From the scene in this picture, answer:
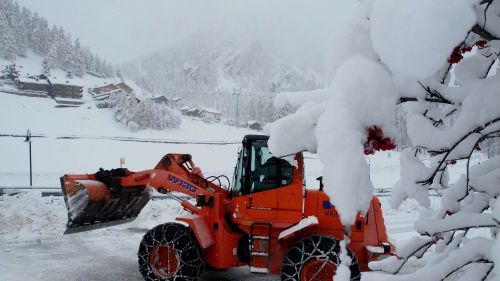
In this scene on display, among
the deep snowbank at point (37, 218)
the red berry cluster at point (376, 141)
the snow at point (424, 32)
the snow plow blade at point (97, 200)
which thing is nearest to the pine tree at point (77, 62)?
the deep snowbank at point (37, 218)

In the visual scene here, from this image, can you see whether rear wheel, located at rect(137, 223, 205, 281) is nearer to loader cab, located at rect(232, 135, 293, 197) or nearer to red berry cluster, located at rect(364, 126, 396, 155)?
loader cab, located at rect(232, 135, 293, 197)

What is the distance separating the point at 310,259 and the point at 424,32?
5279 millimetres

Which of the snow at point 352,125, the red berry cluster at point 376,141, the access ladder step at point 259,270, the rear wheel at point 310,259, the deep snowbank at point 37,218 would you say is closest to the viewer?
the snow at point 352,125

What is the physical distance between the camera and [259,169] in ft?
23.1

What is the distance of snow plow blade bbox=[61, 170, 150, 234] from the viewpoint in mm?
7516

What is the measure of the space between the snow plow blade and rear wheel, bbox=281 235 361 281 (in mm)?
3565

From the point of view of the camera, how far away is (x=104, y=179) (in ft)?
25.9

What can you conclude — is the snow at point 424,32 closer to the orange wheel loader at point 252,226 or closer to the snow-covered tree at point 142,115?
the orange wheel loader at point 252,226

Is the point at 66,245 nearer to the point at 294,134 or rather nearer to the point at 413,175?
the point at 294,134

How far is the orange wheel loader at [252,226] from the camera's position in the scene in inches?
264

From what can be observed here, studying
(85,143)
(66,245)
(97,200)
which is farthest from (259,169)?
(85,143)

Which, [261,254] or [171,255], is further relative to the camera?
[171,255]

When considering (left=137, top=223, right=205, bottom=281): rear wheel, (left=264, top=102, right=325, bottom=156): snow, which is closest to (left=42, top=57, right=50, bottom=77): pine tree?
(left=137, top=223, right=205, bottom=281): rear wheel

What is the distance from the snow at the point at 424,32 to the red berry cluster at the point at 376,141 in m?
0.39
